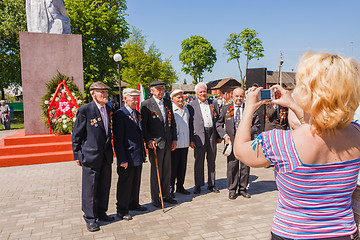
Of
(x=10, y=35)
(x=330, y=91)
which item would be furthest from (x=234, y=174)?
(x=10, y=35)

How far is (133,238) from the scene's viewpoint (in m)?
3.51

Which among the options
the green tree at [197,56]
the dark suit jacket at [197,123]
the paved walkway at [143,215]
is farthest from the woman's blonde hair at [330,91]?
the green tree at [197,56]

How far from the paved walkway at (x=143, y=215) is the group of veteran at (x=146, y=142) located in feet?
0.84

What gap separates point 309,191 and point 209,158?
→ 4.27 meters

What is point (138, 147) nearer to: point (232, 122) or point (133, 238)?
point (133, 238)

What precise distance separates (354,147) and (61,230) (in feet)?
12.5

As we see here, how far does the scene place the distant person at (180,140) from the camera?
5.28m

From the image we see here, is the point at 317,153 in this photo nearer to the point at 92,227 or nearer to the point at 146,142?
the point at 92,227

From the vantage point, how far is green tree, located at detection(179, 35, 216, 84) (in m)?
50.3

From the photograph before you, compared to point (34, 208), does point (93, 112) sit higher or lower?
higher

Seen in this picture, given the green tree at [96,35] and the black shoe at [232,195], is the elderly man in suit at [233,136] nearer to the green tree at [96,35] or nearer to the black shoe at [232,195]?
the black shoe at [232,195]

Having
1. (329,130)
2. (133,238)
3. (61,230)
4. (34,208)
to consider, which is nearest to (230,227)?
(133,238)

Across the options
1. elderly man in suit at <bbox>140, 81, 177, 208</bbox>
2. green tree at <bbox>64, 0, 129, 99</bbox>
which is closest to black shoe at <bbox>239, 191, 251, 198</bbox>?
elderly man in suit at <bbox>140, 81, 177, 208</bbox>

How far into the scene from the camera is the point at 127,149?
13.8 feet
